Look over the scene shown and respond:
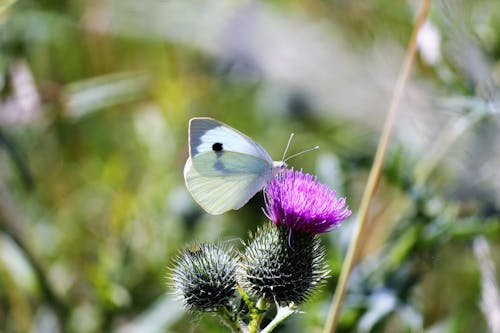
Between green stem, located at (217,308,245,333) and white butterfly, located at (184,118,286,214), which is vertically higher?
white butterfly, located at (184,118,286,214)

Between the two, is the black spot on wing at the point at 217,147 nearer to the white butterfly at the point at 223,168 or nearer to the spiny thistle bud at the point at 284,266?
the white butterfly at the point at 223,168

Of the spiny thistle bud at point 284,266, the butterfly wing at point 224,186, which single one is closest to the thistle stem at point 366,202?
the spiny thistle bud at point 284,266

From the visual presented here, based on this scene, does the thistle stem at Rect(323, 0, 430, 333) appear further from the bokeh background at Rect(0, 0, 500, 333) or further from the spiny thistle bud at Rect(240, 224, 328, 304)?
the bokeh background at Rect(0, 0, 500, 333)

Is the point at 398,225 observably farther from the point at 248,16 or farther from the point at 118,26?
the point at 118,26

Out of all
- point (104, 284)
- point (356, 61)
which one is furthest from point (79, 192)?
point (356, 61)

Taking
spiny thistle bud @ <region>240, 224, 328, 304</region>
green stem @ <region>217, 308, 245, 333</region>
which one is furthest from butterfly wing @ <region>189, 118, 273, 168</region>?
green stem @ <region>217, 308, 245, 333</region>
